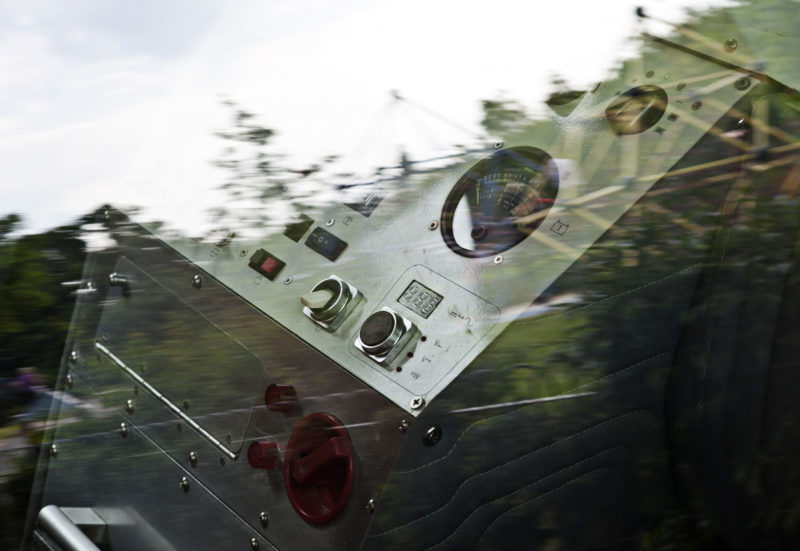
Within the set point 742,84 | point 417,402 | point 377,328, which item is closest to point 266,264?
point 377,328

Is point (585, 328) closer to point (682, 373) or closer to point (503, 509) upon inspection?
point (682, 373)

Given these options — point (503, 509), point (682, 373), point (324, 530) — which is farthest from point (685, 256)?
point (324, 530)

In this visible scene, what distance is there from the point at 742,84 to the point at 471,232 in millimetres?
388

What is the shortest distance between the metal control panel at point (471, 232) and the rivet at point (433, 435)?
31 millimetres

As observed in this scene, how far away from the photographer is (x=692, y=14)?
1.03 m

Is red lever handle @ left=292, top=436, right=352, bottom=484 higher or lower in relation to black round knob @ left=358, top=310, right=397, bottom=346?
lower

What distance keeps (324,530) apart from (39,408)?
418 mm

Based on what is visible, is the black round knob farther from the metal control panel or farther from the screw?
the screw

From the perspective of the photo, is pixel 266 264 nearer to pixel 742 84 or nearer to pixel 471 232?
pixel 471 232

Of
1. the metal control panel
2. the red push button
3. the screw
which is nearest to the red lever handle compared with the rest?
the metal control panel

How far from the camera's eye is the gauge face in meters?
1.09

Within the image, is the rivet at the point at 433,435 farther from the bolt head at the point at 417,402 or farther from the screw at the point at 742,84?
the screw at the point at 742,84

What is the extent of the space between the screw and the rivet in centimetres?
56

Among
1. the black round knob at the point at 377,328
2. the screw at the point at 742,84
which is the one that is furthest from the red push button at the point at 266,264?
the screw at the point at 742,84
